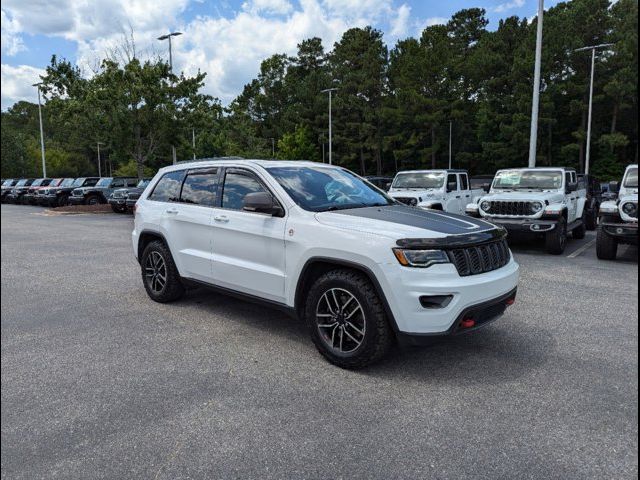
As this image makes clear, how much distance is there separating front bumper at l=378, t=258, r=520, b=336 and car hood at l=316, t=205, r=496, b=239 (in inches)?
11.2

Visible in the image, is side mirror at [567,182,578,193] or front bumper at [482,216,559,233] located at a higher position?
side mirror at [567,182,578,193]

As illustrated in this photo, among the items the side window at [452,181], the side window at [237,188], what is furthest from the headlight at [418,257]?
the side window at [452,181]

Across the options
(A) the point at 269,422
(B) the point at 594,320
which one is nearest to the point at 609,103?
(B) the point at 594,320

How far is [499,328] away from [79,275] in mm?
6278

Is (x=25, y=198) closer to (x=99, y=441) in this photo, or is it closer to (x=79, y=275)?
(x=79, y=275)

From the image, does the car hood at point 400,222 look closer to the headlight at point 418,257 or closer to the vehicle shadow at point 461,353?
the headlight at point 418,257

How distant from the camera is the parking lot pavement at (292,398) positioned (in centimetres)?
→ 274

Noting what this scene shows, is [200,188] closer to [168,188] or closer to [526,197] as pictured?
[168,188]

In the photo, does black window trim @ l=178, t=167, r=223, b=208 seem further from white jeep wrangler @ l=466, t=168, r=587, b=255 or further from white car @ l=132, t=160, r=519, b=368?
white jeep wrangler @ l=466, t=168, r=587, b=255

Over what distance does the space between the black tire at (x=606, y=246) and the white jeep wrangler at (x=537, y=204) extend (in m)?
0.74

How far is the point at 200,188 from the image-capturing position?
5.45 m

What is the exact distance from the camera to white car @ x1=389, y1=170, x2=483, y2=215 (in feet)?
40.7

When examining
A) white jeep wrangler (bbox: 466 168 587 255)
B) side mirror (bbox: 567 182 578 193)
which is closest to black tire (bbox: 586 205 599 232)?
white jeep wrangler (bbox: 466 168 587 255)

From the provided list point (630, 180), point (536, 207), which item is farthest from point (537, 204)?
point (630, 180)
